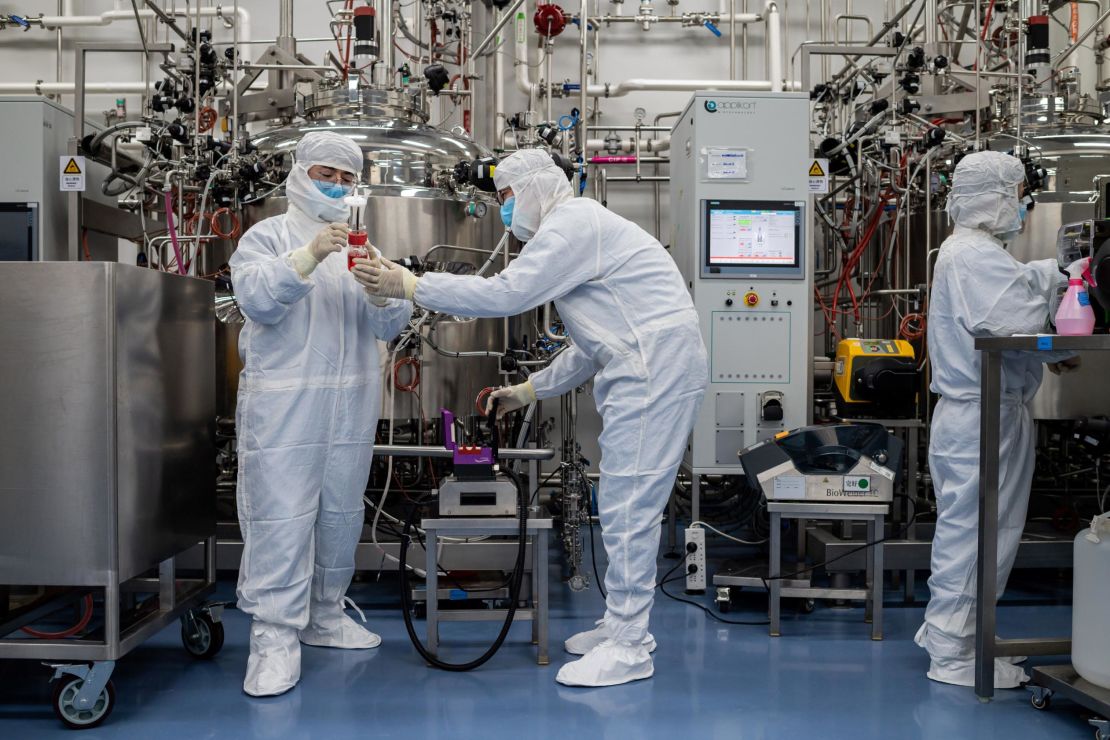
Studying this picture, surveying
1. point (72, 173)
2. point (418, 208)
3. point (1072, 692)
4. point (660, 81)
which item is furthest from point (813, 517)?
point (72, 173)

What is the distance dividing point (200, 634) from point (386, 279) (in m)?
1.10

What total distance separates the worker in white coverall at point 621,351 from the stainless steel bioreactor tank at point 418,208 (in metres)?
0.77

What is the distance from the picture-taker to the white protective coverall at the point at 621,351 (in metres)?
2.22

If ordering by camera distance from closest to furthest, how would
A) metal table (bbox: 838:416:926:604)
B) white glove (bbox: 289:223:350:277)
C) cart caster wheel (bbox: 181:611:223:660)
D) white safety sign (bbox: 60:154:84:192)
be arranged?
white glove (bbox: 289:223:350:277), cart caster wheel (bbox: 181:611:223:660), metal table (bbox: 838:416:926:604), white safety sign (bbox: 60:154:84:192)

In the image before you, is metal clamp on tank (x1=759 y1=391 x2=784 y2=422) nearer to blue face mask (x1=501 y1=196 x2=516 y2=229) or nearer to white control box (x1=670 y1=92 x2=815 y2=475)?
white control box (x1=670 y1=92 x2=815 y2=475)

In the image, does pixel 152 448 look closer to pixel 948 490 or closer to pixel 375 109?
pixel 375 109

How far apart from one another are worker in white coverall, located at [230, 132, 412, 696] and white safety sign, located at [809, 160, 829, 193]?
1.59 meters

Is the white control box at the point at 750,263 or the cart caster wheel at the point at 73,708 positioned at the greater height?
the white control box at the point at 750,263

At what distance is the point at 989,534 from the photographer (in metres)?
2.10

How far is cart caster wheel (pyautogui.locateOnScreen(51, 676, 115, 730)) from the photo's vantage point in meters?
1.99

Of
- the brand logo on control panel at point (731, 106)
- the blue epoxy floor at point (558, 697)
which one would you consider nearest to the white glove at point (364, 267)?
the blue epoxy floor at point (558, 697)

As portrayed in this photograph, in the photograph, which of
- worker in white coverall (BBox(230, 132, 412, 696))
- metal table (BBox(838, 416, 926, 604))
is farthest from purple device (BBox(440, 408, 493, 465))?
metal table (BBox(838, 416, 926, 604))

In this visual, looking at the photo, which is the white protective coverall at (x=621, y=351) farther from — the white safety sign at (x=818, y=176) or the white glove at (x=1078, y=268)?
the white safety sign at (x=818, y=176)

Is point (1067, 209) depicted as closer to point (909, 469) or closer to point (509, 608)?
point (909, 469)
